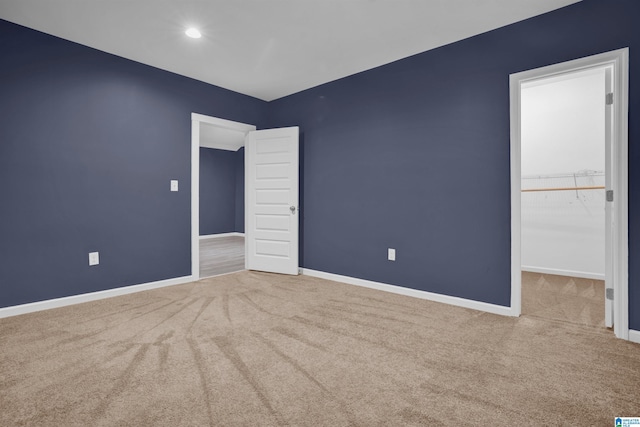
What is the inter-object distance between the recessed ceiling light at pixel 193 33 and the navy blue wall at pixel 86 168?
1.05 m

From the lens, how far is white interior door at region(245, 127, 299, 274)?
4.45 metres

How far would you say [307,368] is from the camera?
6.44ft

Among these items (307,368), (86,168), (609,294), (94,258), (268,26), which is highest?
(268,26)

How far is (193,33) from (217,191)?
6.28m

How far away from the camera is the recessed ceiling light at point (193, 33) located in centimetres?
295

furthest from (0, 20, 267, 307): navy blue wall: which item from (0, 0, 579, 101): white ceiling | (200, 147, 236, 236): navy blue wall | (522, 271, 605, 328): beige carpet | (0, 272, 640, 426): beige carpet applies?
(200, 147, 236, 236): navy blue wall

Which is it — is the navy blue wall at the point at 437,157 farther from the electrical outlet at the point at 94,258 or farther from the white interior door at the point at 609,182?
the electrical outlet at the point at 94,258

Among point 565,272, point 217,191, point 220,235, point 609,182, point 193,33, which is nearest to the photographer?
point 609,182

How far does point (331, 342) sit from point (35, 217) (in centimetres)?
299

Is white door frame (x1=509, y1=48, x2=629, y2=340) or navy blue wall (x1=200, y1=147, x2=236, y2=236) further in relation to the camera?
navy blue wall (x1=200, y1=147, x2=236, y2=236)

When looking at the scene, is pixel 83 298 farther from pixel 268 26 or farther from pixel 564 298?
pixel 564 298

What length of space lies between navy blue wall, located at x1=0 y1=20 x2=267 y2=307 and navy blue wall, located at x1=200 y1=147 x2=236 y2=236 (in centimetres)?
473

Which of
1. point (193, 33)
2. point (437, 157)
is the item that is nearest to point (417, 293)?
point (437, 157)

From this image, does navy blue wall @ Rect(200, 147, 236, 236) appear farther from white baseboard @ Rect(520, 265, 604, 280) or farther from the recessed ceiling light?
white baseboard @ Rect(520, 265, 604, 280)
